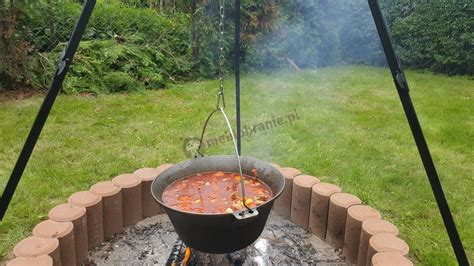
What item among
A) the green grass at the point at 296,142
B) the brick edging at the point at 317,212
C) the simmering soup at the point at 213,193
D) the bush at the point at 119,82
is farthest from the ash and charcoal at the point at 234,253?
the bush at the point at 119,82

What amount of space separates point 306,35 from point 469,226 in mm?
5734

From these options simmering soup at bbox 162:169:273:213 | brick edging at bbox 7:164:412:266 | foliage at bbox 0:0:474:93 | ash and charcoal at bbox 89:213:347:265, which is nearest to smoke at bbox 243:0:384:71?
foliage at bbox 0:0:474:93

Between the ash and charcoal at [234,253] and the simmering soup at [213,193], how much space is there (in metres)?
0.44

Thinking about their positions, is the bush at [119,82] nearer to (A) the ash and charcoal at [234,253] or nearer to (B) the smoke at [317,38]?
(B) the smoke at [317,38]

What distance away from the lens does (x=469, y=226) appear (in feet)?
9.15

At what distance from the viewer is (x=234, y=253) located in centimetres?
242

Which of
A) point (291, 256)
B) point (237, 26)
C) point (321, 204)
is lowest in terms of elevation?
point (291, 256)

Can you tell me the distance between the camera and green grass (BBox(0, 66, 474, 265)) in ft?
9.74

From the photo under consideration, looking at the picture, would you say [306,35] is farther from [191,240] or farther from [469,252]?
[191,240]

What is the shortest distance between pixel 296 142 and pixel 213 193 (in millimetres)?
2218

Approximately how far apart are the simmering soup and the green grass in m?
1.14

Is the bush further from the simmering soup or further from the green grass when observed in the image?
the simmering soup

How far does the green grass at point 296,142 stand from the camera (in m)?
2.97

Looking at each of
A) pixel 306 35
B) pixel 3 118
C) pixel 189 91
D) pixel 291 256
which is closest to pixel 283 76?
pixel 306 35
